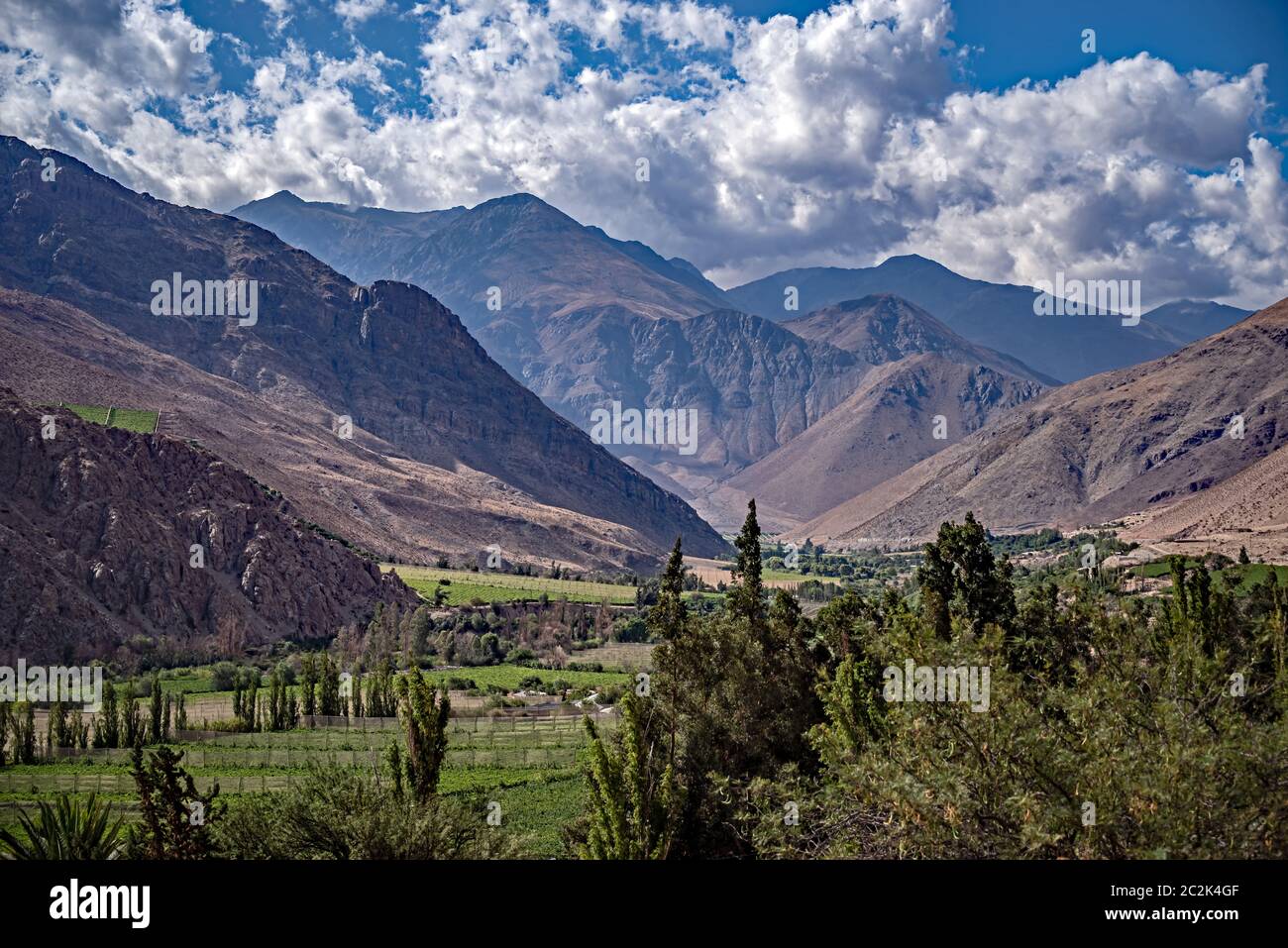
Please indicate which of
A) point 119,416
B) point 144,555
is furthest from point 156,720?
point 119,416

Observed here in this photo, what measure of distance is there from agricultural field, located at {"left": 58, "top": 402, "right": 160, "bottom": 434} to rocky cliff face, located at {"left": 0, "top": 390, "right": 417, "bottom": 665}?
26.3m

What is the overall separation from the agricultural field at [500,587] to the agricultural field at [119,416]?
28.9 meters

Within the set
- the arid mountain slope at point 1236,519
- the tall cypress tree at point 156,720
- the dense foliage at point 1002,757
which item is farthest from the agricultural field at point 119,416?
the arid mountain slope at point 1236,519

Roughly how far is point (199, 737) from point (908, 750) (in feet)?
130

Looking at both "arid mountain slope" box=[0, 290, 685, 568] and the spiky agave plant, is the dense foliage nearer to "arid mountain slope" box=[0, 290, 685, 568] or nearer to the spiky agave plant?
the spiky agave plant

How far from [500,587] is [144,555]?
35872mm

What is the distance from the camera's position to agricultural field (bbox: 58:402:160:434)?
338ft

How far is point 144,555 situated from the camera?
2739 inches

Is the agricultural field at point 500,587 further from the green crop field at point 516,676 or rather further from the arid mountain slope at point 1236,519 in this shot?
the arid mountain slope at point 1236,519

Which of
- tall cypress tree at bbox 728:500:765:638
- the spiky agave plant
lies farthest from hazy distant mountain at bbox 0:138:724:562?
the spiky agave plant

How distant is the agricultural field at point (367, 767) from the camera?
32500mm
